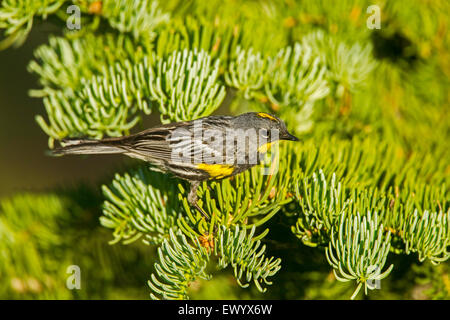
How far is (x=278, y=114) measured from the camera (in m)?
1.66

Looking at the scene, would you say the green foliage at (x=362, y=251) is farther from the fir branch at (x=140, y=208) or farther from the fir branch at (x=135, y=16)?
the fir branch at (x=135, y=16)

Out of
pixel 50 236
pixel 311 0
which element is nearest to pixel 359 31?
pixel 311 0

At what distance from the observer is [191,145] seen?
5.35 ft

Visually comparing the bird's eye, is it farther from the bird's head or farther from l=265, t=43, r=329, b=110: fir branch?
l=265, t=43, r=329, b=110: fir branch

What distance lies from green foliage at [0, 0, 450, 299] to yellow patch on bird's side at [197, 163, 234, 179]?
38 millimetres

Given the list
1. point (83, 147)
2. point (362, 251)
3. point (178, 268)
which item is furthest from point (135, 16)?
point (362, 251)

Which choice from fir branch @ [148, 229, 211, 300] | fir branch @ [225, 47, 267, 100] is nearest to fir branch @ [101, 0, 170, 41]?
fir branch @ [225, 47, 267, 100]

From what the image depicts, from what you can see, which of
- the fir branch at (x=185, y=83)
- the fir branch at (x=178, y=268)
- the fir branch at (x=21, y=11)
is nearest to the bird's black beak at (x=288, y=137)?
the fir branch at (x=185, y=83)

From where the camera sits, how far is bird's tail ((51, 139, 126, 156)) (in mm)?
1378

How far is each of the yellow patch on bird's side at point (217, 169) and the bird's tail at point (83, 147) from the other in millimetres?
309

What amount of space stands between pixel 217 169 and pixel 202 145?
14cm

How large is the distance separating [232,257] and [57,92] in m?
0.83

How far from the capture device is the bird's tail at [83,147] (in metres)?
1.38
